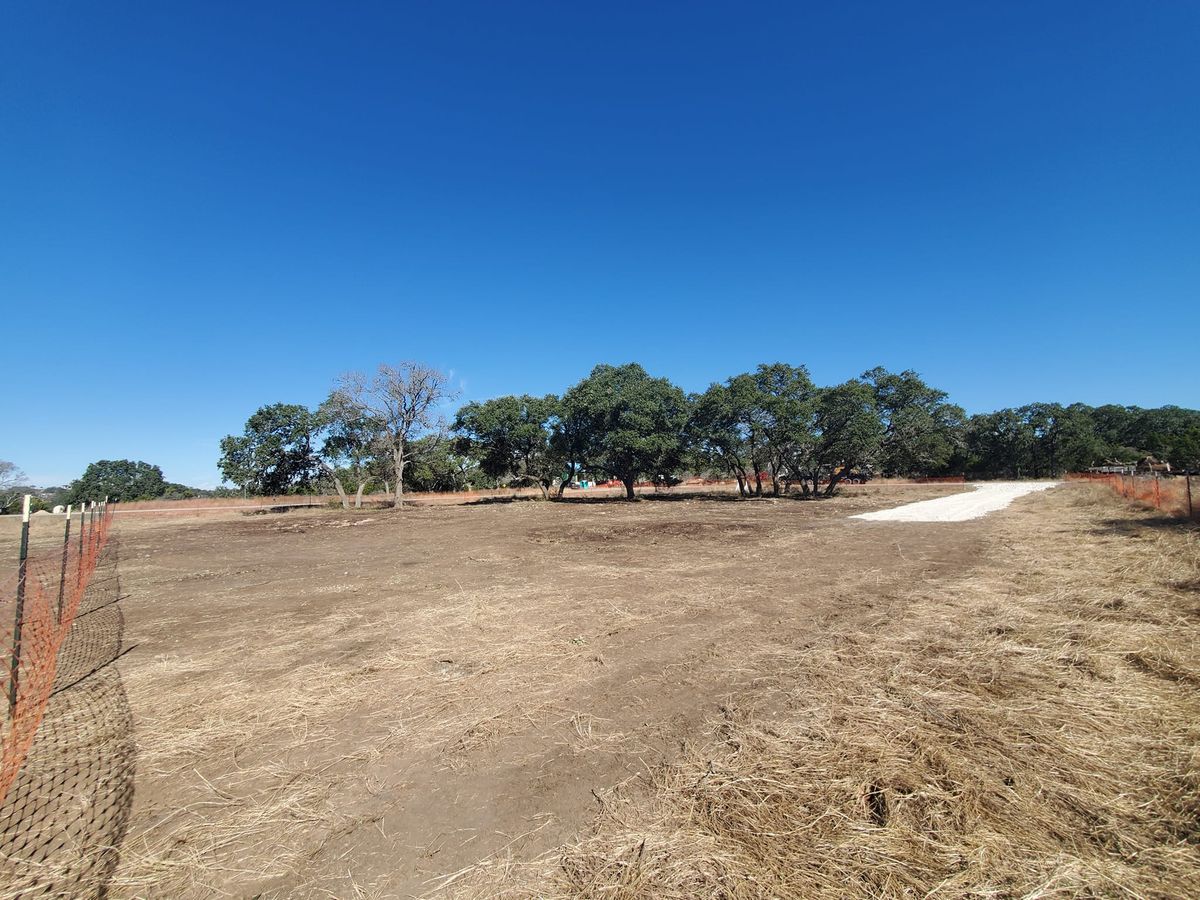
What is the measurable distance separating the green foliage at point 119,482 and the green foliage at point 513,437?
6349 centimetres

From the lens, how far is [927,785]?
2.40m

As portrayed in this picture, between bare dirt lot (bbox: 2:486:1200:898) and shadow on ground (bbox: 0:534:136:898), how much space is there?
115mm

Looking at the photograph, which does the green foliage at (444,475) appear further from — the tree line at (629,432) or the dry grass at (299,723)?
the dry grass at (299,723)

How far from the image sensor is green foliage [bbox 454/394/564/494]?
3431cm

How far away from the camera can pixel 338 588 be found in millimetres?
7777

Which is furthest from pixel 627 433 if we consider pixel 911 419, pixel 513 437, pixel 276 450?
pixel 276 450

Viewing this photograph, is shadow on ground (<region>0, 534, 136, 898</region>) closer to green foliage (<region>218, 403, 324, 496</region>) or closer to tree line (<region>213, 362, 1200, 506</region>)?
tree line (<region>213, 362, 1200, 506</region>)

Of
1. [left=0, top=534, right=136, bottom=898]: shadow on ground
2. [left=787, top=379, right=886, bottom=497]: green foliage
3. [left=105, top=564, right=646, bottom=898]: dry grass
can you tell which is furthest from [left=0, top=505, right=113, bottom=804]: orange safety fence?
[left=787, top=379, right=886, bottom=497]: green foliage

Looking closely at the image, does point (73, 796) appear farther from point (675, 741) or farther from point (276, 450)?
point (276, 450)

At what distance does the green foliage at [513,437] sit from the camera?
113 ft

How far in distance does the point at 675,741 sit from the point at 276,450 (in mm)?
45197

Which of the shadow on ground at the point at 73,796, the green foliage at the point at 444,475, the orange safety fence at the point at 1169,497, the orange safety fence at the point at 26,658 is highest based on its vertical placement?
the green foliage at the point at 444,475

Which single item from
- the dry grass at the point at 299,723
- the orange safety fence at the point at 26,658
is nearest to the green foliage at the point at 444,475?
the orange safety fence at the point at 26,658

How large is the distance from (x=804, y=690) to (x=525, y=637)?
107 inches
